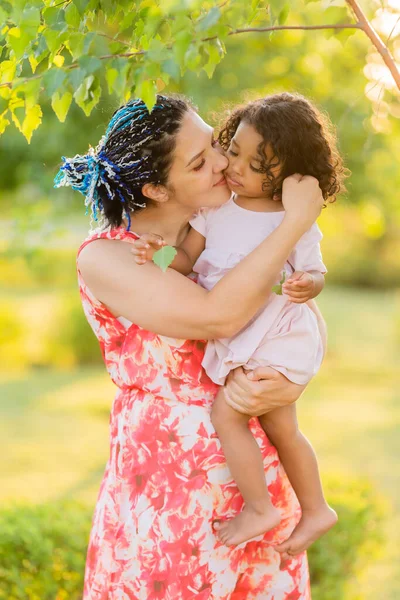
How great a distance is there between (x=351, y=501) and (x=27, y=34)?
2897 mm

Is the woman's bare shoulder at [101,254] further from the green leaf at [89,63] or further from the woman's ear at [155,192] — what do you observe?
the green leaf at [89,63]

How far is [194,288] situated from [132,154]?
396 mm

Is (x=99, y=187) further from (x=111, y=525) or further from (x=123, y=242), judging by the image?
(x=111, y=525)

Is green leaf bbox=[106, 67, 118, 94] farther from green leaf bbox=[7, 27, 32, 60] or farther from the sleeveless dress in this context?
the sleeveless dress

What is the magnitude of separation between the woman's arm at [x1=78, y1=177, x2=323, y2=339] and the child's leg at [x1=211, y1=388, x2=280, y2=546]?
238 millimetres

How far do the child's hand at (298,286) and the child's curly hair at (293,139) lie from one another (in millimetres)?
295

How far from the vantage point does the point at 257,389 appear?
2.05 meters

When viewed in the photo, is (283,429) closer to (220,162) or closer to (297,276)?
(297,276)

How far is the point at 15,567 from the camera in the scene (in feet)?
10.3

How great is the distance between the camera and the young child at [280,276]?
2.08m

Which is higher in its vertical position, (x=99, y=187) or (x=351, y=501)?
(x=99, y=187)

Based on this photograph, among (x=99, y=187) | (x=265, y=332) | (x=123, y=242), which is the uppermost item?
(x=99, y=187)

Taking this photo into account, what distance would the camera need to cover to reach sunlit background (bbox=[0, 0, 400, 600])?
4.04 meters

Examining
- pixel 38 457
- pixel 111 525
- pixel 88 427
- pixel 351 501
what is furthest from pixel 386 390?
pixel 111 525
